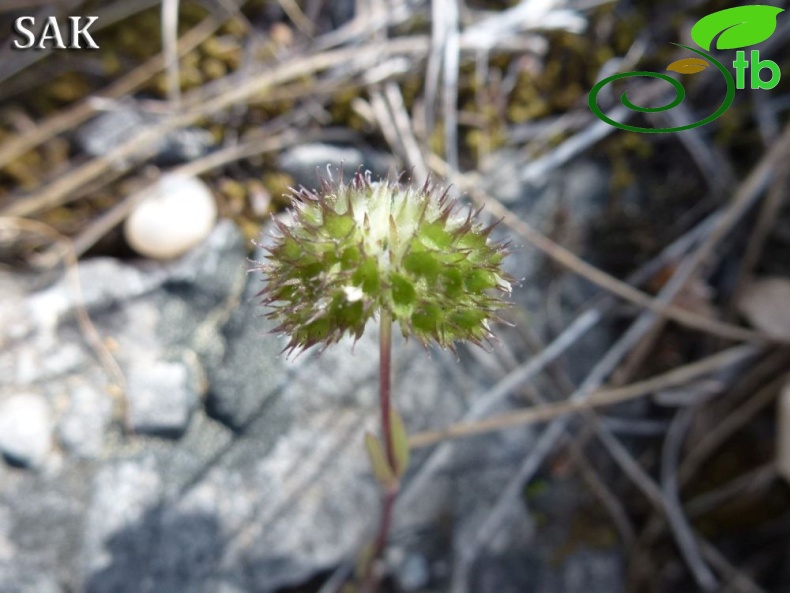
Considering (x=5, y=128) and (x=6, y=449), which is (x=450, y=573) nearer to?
(x=6, y=449)

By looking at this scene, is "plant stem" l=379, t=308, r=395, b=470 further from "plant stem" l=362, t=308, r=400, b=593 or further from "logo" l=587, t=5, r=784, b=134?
"logo" l=587, t=5, r=784, b=134

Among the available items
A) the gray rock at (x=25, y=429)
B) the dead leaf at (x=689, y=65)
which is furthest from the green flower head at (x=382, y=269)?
the dead leaf at (x=689, y=65)

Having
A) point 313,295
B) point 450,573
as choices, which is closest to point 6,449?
A: point 313,295

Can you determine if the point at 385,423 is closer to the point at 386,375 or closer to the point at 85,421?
the point at 386,375

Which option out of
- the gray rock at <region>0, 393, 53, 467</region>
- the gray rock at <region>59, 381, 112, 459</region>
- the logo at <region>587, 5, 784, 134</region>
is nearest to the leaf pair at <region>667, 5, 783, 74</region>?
the logo at <region>587, 5, 784, 134</region>

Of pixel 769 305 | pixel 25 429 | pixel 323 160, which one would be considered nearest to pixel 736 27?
pixel 769 305

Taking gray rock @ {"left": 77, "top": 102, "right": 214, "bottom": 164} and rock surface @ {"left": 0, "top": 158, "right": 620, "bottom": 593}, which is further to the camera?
gray rock @ {"left": 77, "top": 102, "right": 214, "bottom": 164}
